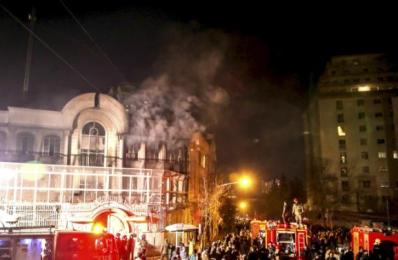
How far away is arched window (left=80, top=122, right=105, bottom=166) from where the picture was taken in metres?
32.4

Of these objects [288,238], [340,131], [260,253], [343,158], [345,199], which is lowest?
[260,253]

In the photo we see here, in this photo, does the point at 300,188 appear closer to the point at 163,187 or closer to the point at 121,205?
the point at 163,187

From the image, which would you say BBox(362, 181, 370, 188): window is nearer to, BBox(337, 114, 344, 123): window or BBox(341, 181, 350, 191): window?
BBox(341, 181, 350, 191): window

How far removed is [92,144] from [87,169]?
10.3 feet

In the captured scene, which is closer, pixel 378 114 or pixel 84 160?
pixel 84 160

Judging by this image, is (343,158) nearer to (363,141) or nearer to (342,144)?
A: (342,144)

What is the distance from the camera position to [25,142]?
31.4 meters

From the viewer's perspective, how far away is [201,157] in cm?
4500

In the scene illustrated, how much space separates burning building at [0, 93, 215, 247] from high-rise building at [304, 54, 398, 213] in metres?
41.9

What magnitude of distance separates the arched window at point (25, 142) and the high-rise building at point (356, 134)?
4911cm

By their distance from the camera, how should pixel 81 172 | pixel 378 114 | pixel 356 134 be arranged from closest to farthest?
pixel 81 172
pixel 378 114
pixel 356 134

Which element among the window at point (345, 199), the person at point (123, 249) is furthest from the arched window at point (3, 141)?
the window at point (345, 199)

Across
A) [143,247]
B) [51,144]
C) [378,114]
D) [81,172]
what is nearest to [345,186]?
[378,114]

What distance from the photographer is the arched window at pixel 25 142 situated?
3112cm
